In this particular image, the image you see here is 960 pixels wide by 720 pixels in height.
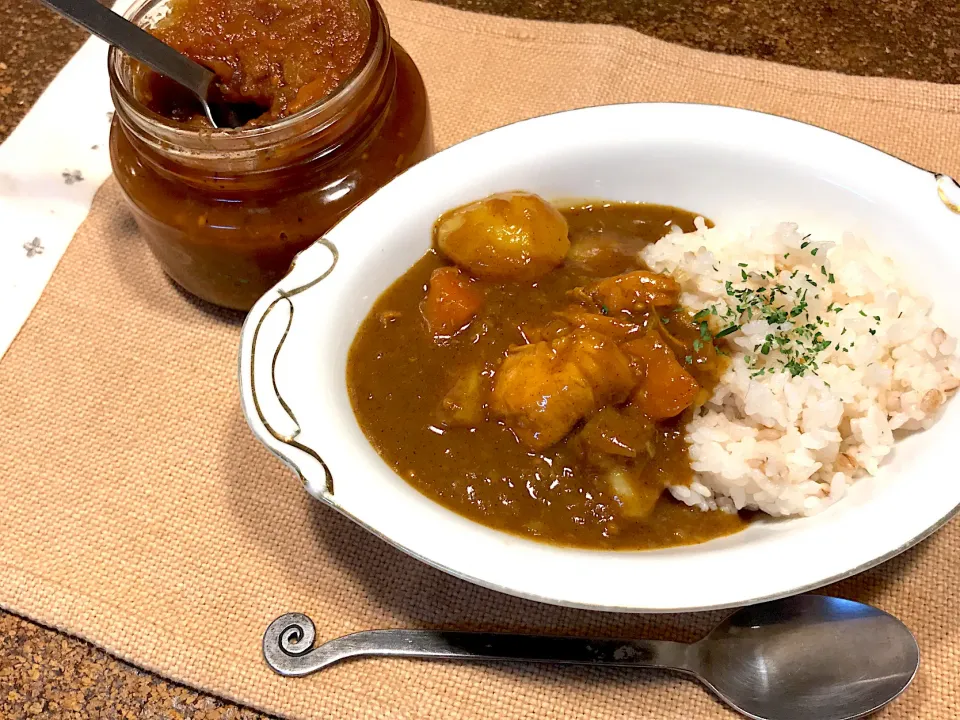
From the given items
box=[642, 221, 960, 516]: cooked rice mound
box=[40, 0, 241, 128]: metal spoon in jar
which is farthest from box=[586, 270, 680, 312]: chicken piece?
box=[40, 0, 241, 128]: metal spoon in jar

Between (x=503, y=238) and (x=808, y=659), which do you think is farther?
(x=503, y=238)

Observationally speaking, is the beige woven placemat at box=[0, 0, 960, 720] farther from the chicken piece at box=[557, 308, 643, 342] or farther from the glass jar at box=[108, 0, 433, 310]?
the chicken piece at box=[557, 308, 643, 342]

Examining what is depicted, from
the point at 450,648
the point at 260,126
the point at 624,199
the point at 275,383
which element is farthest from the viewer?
the point at 624,199

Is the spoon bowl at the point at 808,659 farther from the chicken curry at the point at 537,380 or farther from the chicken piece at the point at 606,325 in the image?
the chicken piece at the point at 606,325

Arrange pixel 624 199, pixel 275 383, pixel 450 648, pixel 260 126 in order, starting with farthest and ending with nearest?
pixel 624 199 < pixel 260 126 < pixel 450 648 < pixel 275 383

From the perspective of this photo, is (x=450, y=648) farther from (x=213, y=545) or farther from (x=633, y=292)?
(x=633, y=292)

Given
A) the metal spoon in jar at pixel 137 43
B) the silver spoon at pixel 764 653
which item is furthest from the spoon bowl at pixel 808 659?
the metal spoon in jar at pixel 137 43

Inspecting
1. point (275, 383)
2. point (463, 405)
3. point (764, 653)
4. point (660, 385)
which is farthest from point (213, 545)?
point (764, 653)

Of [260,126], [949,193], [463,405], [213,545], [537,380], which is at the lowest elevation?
[213,545]
